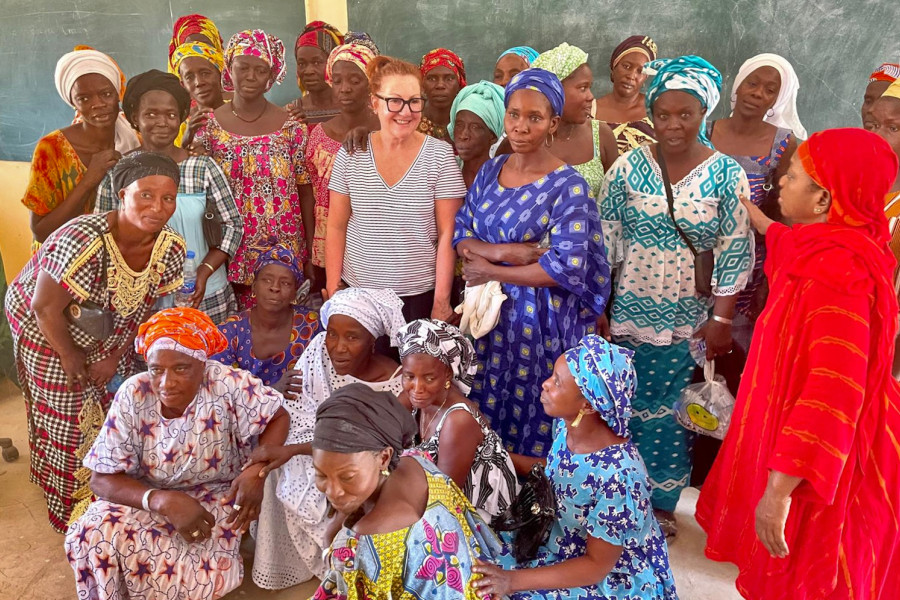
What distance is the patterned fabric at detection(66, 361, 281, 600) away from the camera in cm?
266

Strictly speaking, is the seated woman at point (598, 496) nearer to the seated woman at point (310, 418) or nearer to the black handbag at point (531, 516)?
the black handbag at point (531, 516)

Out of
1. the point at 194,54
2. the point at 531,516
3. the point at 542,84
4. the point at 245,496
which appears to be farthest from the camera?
the point at 194,54

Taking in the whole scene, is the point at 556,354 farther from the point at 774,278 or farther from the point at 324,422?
the point at 324,422

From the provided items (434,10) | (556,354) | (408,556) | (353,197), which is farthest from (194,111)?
(408,556)

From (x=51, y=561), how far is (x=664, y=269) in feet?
10.3

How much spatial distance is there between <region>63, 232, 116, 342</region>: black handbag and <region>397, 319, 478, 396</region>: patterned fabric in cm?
139

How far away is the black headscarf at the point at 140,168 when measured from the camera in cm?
307

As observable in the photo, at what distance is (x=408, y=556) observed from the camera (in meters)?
1.91

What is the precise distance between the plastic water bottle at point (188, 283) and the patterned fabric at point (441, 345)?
55.8 inches

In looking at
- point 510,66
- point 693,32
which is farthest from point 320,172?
point 693,32

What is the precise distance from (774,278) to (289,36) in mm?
4517

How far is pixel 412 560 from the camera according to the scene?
1.91 meters

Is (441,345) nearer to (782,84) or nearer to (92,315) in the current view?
(92,315)

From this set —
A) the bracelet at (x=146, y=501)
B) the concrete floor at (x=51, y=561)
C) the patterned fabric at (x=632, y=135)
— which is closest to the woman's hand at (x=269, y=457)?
the bracelet at (x=146, y=501)
